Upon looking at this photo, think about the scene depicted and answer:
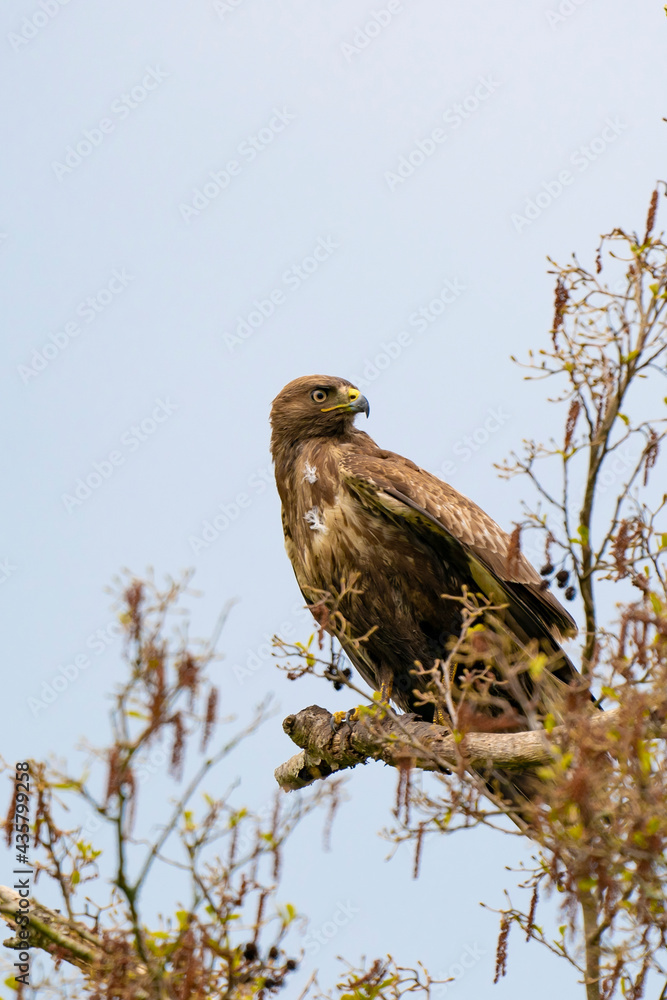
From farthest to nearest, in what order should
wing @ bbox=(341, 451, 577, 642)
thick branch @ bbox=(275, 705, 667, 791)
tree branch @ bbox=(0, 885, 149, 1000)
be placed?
wing @ bbox=(341, 451, 577, 642)
thick branch @ bbox=(275, 705, 667, 791)
tree branch @ bbox=(0, 885, 149, 1000)

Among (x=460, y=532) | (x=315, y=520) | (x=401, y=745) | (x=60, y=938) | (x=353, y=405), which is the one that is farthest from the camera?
(x=353, y=405)

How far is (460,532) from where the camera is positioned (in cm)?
572

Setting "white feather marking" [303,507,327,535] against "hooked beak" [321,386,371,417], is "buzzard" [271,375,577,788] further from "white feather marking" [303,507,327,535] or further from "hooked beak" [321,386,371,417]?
"hooked beak" [321,386,371,417]

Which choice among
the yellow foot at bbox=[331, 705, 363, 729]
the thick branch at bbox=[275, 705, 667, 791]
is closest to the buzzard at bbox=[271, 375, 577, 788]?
the yellow foot at bbox=[331, 705, 363, 729]

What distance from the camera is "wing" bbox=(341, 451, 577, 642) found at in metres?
5.55

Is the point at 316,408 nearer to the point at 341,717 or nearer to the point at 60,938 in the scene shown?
the point at 341,717

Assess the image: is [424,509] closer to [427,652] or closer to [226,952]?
[427,652]

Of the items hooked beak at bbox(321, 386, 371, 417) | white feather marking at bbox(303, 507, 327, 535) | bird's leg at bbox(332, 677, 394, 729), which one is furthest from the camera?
hooked beak at bbox(321, 386, 371, 417)

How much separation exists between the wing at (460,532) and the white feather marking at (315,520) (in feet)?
0.88

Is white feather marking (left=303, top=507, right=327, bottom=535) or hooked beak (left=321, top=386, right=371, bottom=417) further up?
hooked beak (left=321, top=386, right=371, bottom=417)

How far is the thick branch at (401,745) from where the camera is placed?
3.72 metres

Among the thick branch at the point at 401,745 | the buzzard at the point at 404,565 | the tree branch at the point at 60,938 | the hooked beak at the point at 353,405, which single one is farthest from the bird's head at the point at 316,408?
the tree branch at the point at 60,938

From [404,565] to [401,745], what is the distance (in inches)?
61.3

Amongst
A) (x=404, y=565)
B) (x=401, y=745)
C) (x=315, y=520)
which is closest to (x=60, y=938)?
(x=401, y=745)
